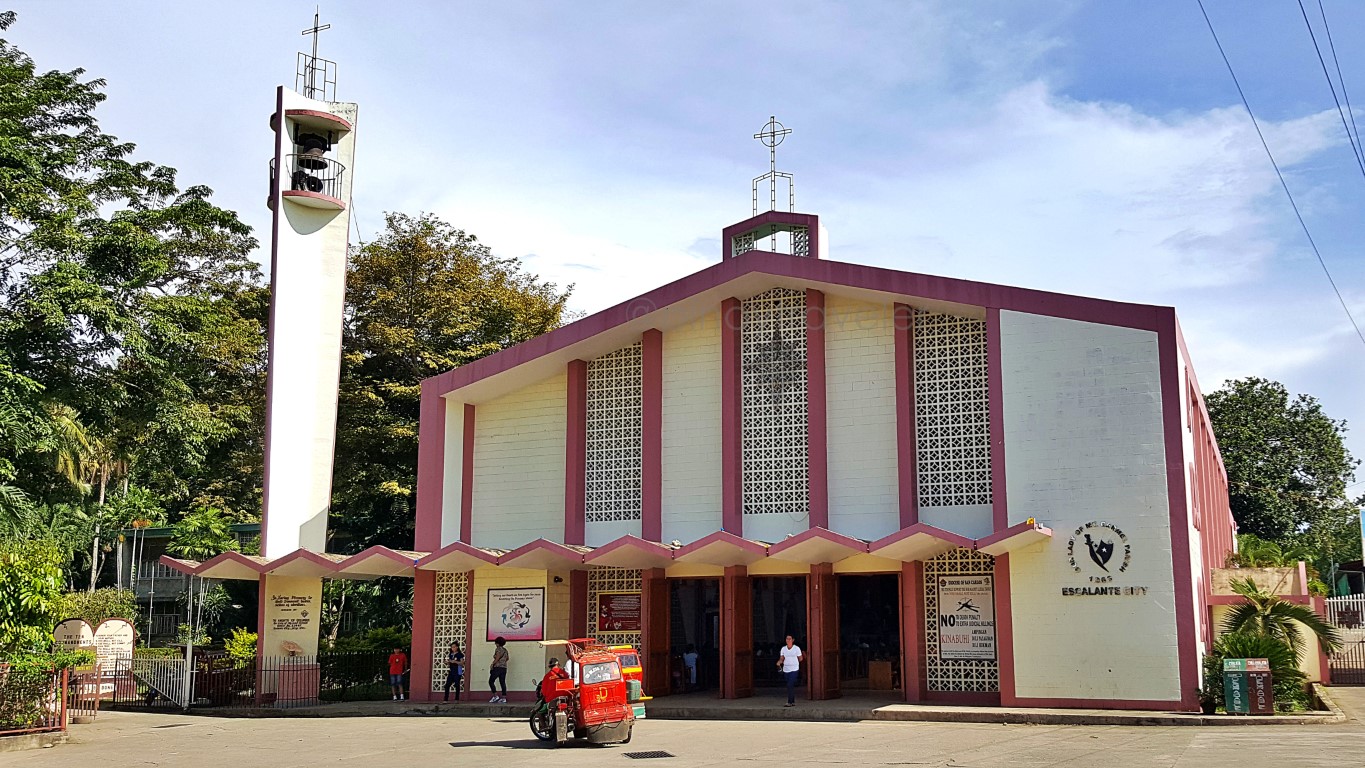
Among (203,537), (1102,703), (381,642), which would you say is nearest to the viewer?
(1102,703)

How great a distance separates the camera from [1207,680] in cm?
1931

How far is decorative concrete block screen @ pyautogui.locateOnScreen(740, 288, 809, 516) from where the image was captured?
2325cm

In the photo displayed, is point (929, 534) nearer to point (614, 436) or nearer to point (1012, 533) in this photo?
point (1012, 533)

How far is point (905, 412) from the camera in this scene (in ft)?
72.9

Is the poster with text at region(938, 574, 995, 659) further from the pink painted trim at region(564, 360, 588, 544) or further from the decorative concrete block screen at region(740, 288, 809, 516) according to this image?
the pink painted trim at region(564, 360, 588, 544)

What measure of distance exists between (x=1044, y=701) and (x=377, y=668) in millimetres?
16186

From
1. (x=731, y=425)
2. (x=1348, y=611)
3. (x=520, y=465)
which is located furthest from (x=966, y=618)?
(x=1348, y=611)

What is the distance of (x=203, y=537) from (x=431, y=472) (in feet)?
→ 50.1

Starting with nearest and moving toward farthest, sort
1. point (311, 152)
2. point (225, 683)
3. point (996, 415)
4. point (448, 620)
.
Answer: point (996, 415) < point (448, 620) < point (225, 683) < point (311, 152)

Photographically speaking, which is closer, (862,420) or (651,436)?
(862,420)

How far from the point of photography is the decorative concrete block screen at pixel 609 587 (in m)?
24.2

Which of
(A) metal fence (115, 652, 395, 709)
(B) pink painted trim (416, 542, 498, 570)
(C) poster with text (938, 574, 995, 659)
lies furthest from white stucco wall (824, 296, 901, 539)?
(A) metal fence (115, 652, 395, 709)

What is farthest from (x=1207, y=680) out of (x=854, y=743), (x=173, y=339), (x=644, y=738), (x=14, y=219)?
(x=14, y=219)

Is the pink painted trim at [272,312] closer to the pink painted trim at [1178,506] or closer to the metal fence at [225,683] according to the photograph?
the metal fence at [225,683]
